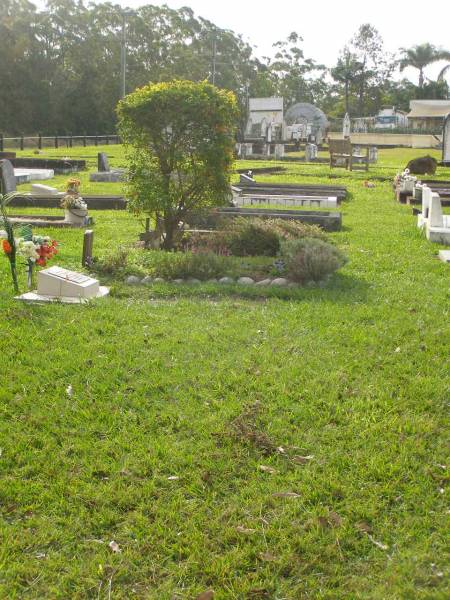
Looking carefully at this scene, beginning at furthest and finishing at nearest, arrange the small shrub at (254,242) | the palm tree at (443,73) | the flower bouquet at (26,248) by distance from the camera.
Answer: the palm tree at (443,73) → the small shrub at (254,242) → the flower bouquet at (26,248)

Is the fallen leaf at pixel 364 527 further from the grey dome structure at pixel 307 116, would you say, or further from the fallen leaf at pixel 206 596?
the grey dome structure at pixel 307 116

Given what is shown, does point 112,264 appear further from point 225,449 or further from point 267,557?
point 267,557

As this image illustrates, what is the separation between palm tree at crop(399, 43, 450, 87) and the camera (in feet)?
263

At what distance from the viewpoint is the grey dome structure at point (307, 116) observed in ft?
213

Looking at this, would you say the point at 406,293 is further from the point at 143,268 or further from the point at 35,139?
the point at 35,139

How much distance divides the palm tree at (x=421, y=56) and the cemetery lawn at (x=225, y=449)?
266 ft

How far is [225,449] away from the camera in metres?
4.27

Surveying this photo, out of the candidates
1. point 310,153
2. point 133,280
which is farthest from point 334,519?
point 310,153

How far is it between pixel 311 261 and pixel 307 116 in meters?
60.3

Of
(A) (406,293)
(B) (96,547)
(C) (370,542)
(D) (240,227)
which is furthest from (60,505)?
(D) (240,227)

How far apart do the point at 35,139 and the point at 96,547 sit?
40.7 m

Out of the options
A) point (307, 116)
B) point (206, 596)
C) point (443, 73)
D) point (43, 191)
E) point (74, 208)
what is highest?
point (443, 73)

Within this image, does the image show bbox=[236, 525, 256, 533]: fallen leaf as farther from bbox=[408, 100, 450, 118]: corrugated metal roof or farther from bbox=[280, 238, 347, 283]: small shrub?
bbox=[408, 100, 450, 118]: corrugated metal roof

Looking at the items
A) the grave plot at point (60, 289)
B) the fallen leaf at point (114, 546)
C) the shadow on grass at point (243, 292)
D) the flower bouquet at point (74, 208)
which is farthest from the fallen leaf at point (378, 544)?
the flower bouquet at point (74, 208)
